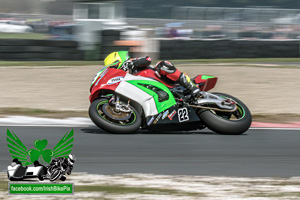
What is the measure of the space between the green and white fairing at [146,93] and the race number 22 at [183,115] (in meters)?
0.14

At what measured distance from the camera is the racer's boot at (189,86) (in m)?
7.23

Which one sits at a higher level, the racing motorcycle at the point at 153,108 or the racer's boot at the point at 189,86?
the racer's boot at the point at 189,86

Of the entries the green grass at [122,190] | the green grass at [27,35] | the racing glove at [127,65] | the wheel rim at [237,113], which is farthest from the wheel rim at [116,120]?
the green grass at [27,35]

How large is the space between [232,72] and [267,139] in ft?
25.4

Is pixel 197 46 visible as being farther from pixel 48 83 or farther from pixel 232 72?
pixel 48 83

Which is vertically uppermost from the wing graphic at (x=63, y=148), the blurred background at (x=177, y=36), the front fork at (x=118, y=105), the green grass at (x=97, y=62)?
the front fork at (x=118, y=105)

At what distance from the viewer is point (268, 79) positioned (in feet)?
45.5

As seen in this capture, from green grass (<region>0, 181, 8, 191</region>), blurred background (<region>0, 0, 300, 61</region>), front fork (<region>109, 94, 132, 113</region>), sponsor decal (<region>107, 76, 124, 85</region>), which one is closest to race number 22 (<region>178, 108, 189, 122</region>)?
front fork (<region>109, 94, 132, 113</region>)

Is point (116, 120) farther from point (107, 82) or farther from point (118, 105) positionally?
point (107, 82)

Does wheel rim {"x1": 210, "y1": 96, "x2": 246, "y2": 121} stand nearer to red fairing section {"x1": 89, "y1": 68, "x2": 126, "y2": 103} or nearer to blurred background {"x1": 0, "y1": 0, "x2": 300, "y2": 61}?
red fairing section {"x1": 89, "y1": 68, "x2": 126, "y2": 103}

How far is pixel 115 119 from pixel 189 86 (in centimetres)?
105

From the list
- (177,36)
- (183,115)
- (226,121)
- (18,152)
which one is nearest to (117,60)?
(183,115)

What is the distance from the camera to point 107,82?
7.29 metres

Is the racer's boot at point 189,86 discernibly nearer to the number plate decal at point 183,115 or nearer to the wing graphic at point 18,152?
the number plate decal at point 183,115
